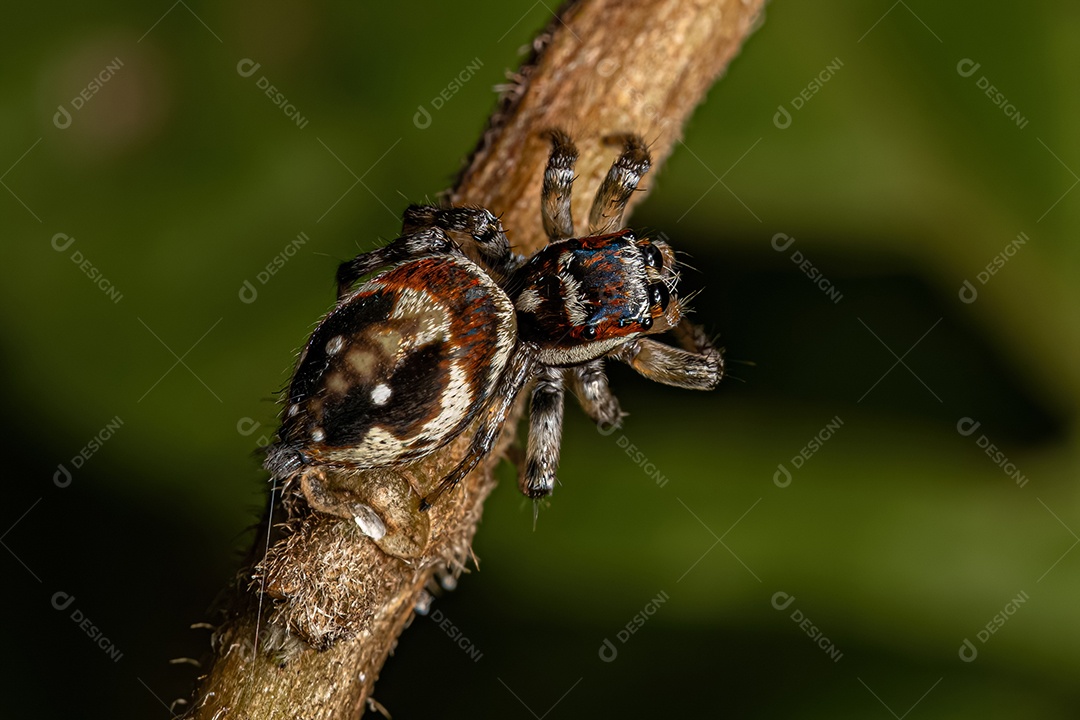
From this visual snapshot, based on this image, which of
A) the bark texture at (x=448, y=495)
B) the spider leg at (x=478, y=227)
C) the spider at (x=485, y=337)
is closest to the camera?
the bark texture at (x=448, y=495)

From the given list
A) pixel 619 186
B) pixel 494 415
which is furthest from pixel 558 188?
pixel 494 415

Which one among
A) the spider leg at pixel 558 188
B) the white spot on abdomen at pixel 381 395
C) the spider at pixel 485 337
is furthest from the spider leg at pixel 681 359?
the white spot on abdomen at pixel 381 395

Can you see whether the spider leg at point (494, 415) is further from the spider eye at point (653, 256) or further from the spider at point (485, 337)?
the spider eye at point (653, 256)

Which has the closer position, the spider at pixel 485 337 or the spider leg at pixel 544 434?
the spider at pixel 485 337

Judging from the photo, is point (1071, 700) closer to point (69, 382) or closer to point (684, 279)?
point (684, 279)

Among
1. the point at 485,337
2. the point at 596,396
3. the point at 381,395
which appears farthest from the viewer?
A: the point at 596,396

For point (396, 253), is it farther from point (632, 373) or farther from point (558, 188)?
point (632, 373)

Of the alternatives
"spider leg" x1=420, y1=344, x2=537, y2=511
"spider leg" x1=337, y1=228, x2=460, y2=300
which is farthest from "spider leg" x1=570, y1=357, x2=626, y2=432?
"spider leg" x1=337, y1=228, x2=460, y2=300

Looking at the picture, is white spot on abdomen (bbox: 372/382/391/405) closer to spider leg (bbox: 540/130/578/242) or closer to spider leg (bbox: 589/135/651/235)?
spider leg (bbox: 540/130/578/242)
